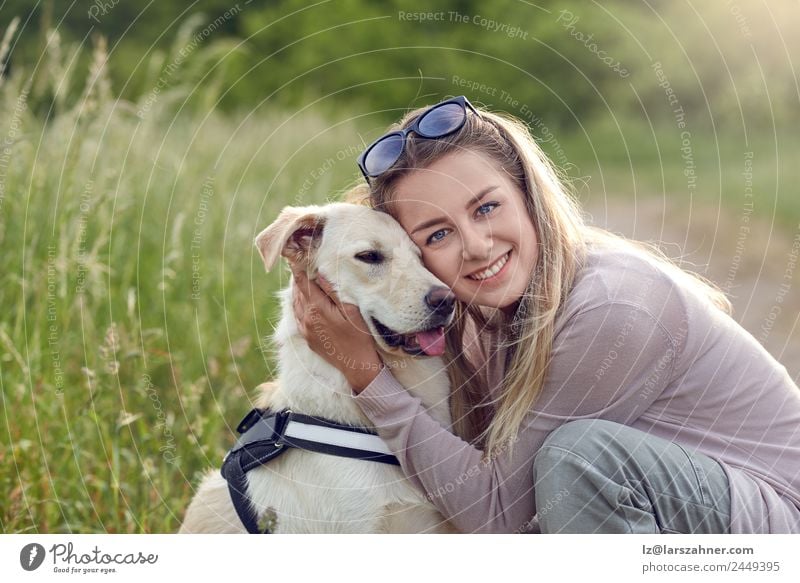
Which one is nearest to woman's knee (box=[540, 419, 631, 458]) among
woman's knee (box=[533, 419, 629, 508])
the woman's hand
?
woman's knee (box=[533, 419, 629, 508])

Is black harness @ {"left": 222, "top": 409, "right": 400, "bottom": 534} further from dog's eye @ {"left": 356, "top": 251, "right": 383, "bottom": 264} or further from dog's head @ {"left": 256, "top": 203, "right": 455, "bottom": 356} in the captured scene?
dog's eye @ {"left": 356, "top": 251, "right": 383, "bottom": 264}

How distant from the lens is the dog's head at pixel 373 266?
2.93 meters

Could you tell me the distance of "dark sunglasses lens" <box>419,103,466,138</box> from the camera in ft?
9.84

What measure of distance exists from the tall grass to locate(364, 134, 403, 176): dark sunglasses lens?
1.12 m

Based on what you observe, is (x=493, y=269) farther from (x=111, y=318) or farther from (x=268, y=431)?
(x=111, y=318)

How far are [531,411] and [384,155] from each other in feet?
3.55

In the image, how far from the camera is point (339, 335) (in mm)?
2939

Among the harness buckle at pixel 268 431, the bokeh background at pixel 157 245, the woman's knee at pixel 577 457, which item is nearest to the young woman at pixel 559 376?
the woman's knee at pixel 577 457

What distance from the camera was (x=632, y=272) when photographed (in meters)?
2.83

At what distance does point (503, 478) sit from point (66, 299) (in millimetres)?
2487

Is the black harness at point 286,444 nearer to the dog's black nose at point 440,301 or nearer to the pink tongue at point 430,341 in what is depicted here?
the pink tongue at point 430,341

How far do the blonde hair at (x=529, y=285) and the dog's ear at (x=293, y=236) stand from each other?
27 centimetres
